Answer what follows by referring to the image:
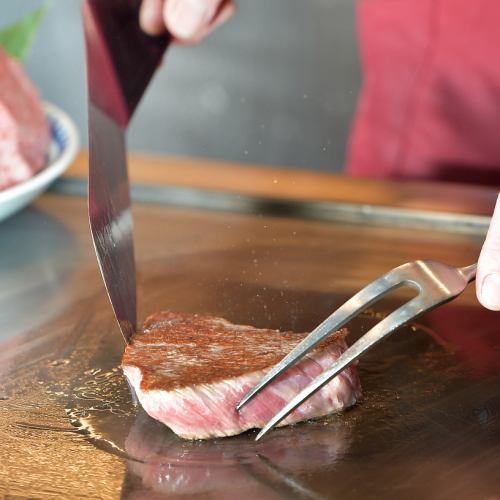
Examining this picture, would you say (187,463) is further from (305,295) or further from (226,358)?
(305,295)

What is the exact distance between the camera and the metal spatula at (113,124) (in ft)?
3.94

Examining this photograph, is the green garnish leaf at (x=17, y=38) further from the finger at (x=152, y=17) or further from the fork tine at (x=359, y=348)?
the fork tine at (x=359, y=348)

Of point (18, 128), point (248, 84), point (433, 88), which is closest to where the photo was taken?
point (18, 128)

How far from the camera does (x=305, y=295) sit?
4.57ft

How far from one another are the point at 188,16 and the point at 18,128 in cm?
36

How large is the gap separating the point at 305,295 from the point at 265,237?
22cm

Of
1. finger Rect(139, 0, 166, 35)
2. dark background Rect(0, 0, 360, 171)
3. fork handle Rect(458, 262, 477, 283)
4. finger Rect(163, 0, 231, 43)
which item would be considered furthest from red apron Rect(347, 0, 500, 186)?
dark background Rect(0, 0, 360, 171)

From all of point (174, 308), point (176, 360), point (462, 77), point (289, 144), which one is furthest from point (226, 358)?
point (289, 144)

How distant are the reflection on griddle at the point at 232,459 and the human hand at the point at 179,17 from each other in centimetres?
64

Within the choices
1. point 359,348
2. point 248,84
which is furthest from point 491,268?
point 248,84

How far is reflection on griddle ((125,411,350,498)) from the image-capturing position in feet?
3.18

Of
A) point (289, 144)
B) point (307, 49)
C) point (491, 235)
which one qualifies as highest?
point (491, 235)

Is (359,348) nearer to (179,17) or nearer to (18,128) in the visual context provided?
(179,17)

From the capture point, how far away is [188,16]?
1.44m
